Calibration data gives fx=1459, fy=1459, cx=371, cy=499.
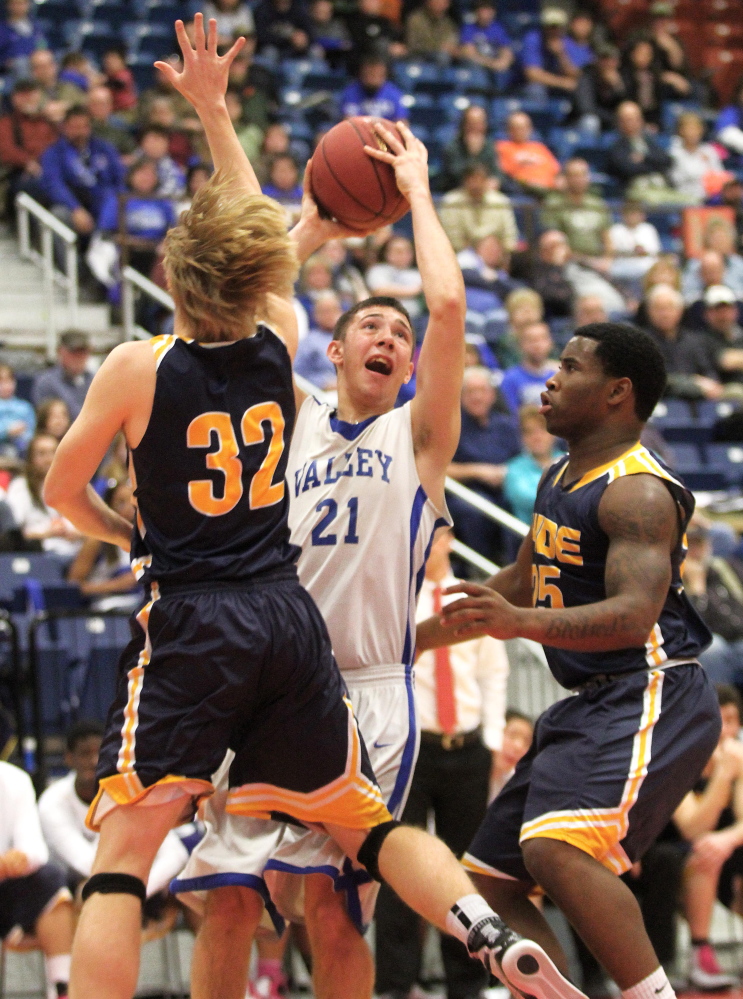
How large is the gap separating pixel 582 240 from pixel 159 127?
12.5 feet

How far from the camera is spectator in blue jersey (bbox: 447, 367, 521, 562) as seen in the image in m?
9.03

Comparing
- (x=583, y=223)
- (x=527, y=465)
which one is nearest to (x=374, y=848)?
(x=527, y=465)

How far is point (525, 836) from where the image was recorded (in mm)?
3979

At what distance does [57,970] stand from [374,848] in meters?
3.00

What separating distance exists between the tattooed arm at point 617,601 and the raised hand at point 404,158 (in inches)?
41.8

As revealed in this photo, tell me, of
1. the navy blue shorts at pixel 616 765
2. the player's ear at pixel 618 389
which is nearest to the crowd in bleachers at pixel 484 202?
the navy blue shorts at pixel 616 765

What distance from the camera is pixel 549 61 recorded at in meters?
16.8

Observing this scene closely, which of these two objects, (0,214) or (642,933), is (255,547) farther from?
(0,214)

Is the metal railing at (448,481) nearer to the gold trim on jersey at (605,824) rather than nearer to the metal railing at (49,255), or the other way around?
the metal railing at (49,255)

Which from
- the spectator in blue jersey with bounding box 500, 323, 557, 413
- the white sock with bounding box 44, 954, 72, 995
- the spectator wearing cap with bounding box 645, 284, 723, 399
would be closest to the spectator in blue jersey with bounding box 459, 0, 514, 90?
the spectator wearing cap with bounding box 645, 284, 723, 399

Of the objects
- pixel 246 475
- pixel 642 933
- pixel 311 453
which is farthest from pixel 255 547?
pixel 642 933

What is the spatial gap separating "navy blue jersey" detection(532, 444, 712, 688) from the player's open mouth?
24.3 inches

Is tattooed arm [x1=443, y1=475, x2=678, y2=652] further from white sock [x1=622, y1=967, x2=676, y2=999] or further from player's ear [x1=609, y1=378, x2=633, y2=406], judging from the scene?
white sock [x1=622, y1=967, x2=676, y2=999]

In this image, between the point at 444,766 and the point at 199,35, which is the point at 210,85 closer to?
the point at 199,35
